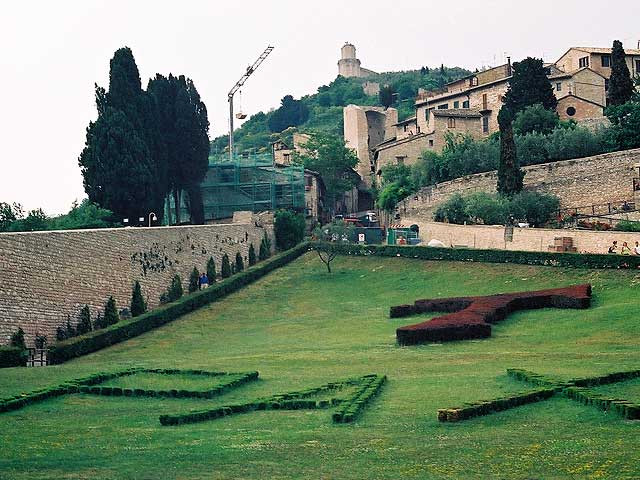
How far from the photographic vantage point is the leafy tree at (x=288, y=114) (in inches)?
5846

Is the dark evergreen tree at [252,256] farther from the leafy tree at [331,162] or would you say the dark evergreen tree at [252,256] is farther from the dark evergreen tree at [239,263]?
the leafy tree at [331,162]

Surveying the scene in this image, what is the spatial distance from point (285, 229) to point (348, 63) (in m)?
114

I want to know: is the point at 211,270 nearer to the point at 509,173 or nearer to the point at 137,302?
the point at 137,302

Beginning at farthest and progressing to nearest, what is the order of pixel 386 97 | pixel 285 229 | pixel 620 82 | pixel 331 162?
pixel 386 97, pixel 331 162, pixel 620 82, pixel 285 229

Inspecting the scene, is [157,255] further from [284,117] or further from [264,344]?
[284,117]

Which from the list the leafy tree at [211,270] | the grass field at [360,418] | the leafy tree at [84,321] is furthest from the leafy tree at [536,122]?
the leafy tree at [84,321]

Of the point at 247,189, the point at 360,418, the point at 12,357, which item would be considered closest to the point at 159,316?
Answer: the point at 12,357

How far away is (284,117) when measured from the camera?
148625mm

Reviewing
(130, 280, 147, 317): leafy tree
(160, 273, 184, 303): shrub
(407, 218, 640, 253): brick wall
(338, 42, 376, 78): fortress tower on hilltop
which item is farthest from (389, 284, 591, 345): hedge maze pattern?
(338, 42, 376, 78): fortress tower on hilltop

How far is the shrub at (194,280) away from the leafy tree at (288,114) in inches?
3937

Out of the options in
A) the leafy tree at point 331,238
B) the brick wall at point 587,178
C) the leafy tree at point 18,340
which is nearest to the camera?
the leafy tree at point 18,340

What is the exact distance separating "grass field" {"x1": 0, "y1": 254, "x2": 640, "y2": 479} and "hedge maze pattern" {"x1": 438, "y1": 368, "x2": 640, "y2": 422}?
0.83ft

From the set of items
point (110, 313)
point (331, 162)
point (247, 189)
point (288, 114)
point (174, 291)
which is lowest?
point (110, 313)

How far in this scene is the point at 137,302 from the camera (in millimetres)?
41125
